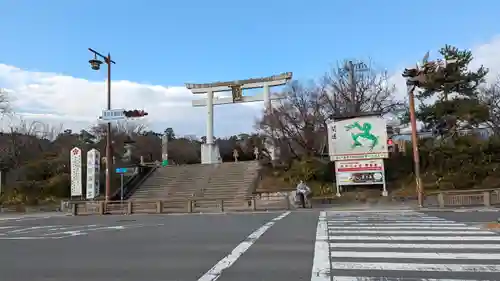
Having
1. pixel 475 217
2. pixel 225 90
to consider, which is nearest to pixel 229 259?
pixel 475 217

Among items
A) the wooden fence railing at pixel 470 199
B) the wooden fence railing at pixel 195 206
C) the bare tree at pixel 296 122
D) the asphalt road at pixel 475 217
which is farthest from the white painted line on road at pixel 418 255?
the bare tree at pixel 296 122

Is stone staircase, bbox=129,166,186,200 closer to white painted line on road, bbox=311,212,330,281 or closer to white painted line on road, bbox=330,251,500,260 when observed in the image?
white painted line on road, bbox=311,212,330,281

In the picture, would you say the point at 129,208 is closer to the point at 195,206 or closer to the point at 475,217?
the point at 195,206

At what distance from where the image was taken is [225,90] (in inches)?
1906

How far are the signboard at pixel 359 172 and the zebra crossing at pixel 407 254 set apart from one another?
1805 centimetres

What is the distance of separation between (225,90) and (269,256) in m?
40.5

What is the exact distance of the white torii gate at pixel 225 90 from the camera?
146ft

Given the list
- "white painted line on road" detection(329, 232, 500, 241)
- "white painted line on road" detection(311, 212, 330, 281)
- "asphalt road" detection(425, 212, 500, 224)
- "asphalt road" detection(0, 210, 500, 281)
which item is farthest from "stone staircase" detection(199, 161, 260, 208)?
"white painted line on road" detection(311, 212, 330, 281)

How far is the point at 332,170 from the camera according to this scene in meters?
35.4

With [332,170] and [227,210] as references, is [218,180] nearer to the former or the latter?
[332,170]

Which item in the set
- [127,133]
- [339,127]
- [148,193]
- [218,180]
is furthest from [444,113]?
[127,133]

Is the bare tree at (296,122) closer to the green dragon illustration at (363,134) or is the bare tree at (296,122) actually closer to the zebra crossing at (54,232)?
the green dragon illustration at (363,134)

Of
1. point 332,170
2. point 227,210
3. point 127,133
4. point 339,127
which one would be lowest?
point 227,210

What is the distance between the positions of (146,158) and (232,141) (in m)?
15.4
